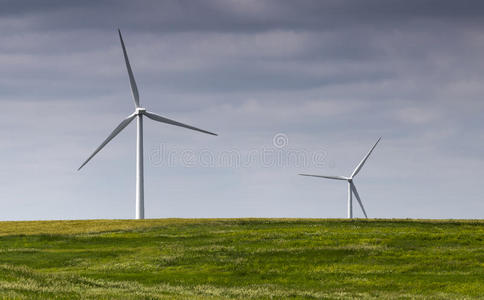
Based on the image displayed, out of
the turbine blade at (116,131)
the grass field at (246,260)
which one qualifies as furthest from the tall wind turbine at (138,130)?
the grass field at (246,260)

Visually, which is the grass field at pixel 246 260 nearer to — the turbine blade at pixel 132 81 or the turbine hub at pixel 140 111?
the turbine hub at pixel 140 111

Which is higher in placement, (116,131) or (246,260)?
(116,131)

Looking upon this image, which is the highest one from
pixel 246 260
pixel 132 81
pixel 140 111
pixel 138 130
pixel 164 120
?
pixel 132 81

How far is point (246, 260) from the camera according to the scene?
46.4 meters

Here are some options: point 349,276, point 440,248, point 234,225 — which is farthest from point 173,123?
point 349,276

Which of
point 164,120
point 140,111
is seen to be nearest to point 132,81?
point 140,111

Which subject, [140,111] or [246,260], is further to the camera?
[140,111]

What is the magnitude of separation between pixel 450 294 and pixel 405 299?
3311 mm

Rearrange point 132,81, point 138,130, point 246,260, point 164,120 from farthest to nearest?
point 164,120 < point 132,81 < point 138,130 < point 246,260

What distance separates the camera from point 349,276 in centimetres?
4081

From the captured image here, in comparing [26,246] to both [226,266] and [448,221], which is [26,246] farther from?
[448,221]

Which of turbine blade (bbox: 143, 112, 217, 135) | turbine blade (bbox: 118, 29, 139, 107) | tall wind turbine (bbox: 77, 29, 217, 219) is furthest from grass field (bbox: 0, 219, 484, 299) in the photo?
turbine blade (bbox: 118, 29, 139, 107)

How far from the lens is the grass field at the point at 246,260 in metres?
32.7

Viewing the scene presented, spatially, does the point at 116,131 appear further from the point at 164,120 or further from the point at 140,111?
the point at 164,120
